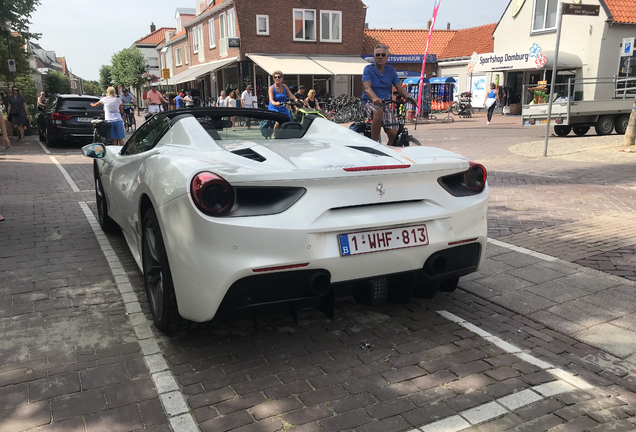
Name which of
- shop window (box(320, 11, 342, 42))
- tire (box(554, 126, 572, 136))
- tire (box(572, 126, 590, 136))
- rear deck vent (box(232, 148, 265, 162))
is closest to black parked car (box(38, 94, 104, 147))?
tire (box(554, 126, 572, 136))

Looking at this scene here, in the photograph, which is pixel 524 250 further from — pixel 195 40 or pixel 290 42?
pixel 195 40

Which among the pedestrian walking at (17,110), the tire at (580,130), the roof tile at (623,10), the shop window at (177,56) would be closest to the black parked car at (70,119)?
the pedestrian walking at (17,110)

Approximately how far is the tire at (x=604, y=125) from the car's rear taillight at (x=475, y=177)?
52.2 feet

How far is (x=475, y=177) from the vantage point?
341 centimetres

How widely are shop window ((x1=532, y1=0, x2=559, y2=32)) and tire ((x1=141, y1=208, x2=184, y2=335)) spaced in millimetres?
30580

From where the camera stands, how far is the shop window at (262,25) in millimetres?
32844

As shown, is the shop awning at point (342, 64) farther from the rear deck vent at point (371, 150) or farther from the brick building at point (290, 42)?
the rear deck vent at point (371, 150)

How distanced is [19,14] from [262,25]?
13.7 meters

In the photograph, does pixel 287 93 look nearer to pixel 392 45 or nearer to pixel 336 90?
pixel 336 90

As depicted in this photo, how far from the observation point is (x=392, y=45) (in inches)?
1581

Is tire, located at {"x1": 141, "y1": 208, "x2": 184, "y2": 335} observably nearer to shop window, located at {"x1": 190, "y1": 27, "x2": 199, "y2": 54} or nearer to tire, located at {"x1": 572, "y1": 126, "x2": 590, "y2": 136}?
tire, located at {"x1": 572, "y1": 126, "x2": 590, "y2": 136}

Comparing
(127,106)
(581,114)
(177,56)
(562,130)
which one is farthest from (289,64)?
(177,56)

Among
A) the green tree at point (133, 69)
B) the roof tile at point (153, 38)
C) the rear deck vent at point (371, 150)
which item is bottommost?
the rear deck vent at point (371, 150)

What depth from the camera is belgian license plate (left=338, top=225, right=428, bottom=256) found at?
113 inches
